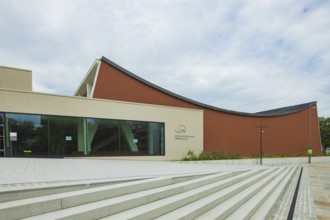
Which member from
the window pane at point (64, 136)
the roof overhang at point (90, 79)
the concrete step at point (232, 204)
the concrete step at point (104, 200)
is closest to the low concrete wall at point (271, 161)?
the window pane at point (64, 136)

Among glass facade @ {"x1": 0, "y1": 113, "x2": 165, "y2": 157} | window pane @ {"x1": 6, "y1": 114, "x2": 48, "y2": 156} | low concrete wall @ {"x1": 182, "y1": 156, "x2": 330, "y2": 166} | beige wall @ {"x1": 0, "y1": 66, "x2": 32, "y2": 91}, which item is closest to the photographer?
window pane @ {"x1": 6, "y1": 114, "x2": 48, "y2": 156}

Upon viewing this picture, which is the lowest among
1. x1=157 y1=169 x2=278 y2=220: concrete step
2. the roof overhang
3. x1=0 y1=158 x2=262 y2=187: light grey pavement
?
x1=157 y1=169 x2=278 y2=220: concrete step

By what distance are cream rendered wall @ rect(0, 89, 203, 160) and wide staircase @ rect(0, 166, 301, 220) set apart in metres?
9.48

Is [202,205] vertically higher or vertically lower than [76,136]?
lower

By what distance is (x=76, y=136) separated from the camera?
14.2 m

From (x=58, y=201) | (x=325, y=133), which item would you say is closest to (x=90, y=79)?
(x=58, y=201)

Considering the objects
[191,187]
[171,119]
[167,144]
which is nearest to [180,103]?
[171,119]

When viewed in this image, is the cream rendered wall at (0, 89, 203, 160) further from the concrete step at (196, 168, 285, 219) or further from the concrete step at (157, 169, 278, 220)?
the concrete step at (157, 169, 278, 220)

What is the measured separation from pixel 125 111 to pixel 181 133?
4.93m

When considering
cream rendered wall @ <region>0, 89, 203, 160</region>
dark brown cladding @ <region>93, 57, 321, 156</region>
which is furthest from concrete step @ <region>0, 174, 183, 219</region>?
dark brown cladding @ <region>93, 57, 321, 156</region>

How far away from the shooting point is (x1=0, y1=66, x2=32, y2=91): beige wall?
16481 mm

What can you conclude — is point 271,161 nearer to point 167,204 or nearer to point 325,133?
point 167,204

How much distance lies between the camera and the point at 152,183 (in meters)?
5.37

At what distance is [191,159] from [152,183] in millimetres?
13064
